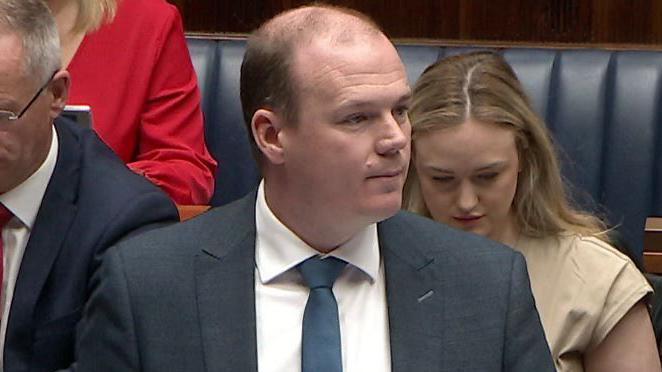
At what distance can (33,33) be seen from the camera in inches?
72.3

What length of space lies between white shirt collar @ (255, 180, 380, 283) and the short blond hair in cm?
89

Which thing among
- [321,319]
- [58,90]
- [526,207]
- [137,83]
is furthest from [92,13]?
[321,319]

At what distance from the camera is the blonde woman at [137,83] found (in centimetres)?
250

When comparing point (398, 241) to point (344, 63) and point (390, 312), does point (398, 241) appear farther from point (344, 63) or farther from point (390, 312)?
point (344, 63)

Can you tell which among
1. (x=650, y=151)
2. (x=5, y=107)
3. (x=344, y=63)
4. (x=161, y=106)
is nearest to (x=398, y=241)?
(x=344, y=63)

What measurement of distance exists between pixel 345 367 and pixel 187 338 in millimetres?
171

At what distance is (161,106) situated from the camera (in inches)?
102

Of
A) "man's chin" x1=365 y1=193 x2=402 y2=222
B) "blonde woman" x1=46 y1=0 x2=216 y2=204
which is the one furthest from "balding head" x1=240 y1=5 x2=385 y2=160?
"blonde woman" x1=46 y1=0 x2=216 y2=204

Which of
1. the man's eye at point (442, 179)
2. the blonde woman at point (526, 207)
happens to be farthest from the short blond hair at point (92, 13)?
the man's eye at point (442, 179)

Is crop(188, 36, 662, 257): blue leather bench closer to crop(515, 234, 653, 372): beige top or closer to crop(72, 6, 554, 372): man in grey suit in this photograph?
crop(515, 234, 653, 372): beige top

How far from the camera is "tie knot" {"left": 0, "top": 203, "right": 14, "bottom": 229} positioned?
1875mm

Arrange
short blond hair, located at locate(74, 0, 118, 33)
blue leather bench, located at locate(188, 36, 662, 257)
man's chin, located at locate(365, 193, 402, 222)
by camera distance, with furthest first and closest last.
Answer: blue leather bench, located at locate(188, 36, 662, 257), short blond hair, located at locate(74, 0, 118, 33), man's chin, located at locate(365, 193, 402, 222)

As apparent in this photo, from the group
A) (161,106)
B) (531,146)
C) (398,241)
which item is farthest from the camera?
(161,106)

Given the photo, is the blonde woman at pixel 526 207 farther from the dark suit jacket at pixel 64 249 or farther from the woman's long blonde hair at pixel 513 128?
the dark suit jacket at pixel 64 249
